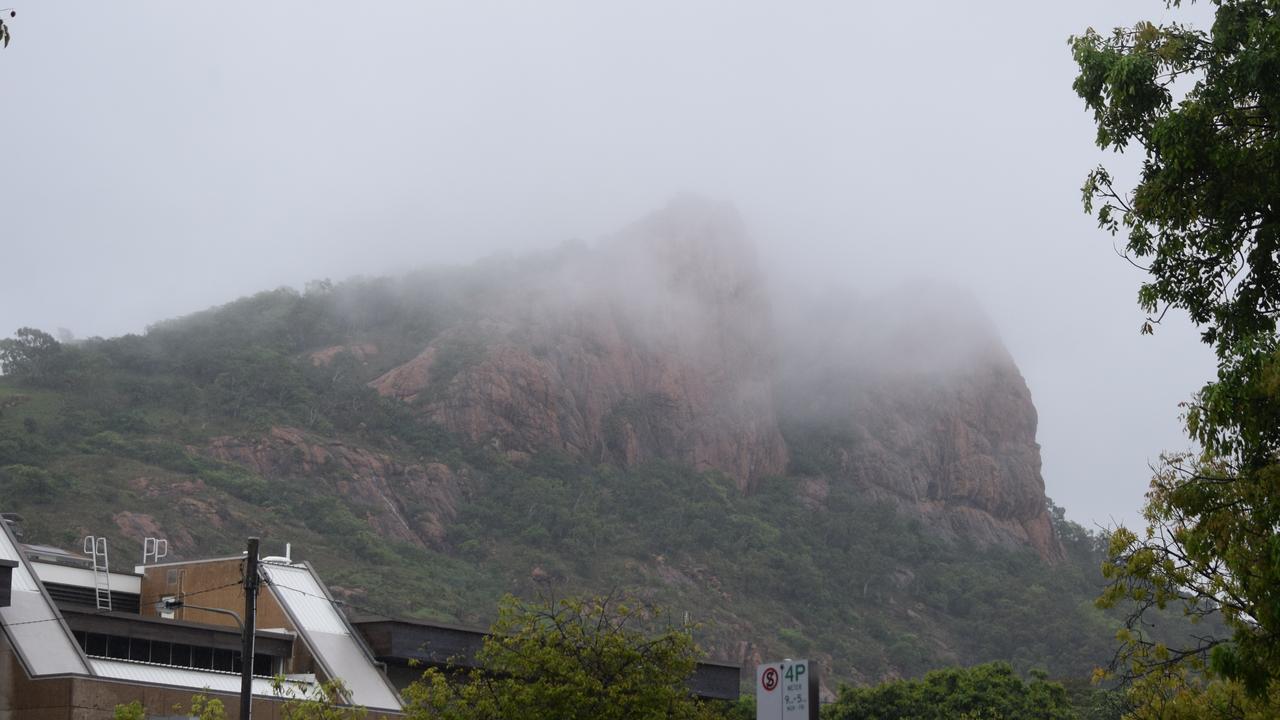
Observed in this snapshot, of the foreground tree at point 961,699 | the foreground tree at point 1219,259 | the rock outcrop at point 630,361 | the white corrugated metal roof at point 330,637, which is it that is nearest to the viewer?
the foreground tree at point 1219,259

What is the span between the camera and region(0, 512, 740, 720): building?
126ft

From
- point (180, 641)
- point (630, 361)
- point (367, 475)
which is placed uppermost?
point (630, 361)

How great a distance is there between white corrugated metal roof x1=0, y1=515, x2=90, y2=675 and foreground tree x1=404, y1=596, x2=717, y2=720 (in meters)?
11.7

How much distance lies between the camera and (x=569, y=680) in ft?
99.8

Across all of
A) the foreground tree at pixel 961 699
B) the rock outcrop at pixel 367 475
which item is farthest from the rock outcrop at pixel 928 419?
the foreground tree at pixel 961 699

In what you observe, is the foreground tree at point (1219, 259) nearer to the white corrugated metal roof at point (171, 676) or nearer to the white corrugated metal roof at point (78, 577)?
the white corrugated metal roof at point (171, 676)

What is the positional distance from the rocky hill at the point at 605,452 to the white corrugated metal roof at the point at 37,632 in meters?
54.1

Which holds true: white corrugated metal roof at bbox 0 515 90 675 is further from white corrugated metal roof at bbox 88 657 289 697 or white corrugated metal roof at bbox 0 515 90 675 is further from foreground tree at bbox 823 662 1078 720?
foreground tree at bbox 823 662 1078 720

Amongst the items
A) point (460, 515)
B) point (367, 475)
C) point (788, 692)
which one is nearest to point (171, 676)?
point (788, 692)

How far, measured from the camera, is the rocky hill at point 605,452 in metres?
113

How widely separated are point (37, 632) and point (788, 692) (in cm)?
2460

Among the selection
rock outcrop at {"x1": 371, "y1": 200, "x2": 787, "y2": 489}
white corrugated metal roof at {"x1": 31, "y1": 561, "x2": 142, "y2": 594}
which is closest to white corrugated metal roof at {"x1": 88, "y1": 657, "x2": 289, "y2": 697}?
white corrugated metal roof at {"x1": 31, "y1": 561, "x2": 142, "y2": 594}

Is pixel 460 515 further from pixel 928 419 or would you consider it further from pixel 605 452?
pixel 928 419

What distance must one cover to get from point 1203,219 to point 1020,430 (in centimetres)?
16454
